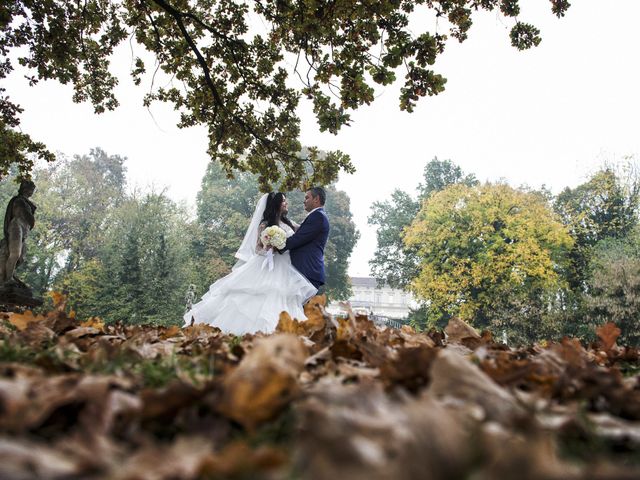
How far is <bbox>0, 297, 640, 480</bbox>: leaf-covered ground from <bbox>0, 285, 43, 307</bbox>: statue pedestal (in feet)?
36.7

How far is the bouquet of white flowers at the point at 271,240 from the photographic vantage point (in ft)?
21.0

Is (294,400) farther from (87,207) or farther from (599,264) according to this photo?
(87,207)

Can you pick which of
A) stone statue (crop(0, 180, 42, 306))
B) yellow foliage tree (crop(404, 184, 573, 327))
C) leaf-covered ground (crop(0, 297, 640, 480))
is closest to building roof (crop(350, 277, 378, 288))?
yellow foliage tree (crop(404, 184, 573, 327))

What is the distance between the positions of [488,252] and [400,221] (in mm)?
13765

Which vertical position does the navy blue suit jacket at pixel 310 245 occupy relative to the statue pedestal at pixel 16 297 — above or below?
above

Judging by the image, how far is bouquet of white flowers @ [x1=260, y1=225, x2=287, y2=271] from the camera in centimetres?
639

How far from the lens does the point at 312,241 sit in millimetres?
6648

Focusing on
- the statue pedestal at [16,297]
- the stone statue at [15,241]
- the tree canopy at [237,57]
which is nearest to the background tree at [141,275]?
the stone statue at [15,241]

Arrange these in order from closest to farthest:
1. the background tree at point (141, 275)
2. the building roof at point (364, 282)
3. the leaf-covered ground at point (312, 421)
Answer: the leaf-covered ground at point (312, 421), the background tree at point (141, 275), the building roof at point (364, 282)

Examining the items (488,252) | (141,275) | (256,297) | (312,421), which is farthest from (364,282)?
(312,421)

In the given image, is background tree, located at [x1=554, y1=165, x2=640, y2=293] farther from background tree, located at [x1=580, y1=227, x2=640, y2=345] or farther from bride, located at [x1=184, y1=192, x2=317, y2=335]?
bride, located at [x1=184, y1=192, x2=317, y2=335]

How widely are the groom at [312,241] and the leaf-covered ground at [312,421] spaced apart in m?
5.14

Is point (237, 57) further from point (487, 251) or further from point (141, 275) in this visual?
point (487, 251)

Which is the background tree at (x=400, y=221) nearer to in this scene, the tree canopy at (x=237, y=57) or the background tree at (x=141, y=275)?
the background tree at (x=141, y=275)
